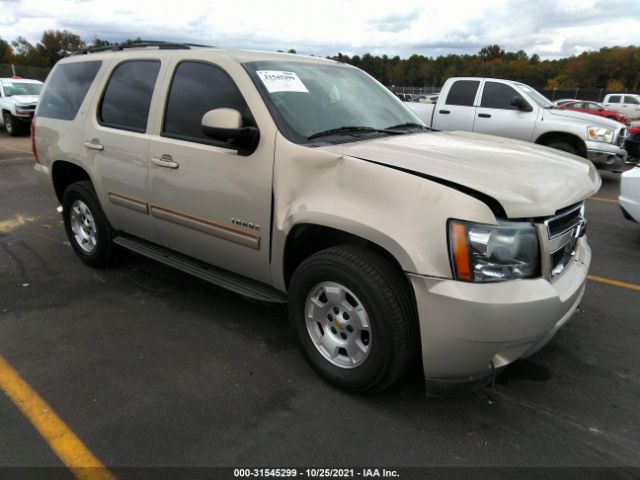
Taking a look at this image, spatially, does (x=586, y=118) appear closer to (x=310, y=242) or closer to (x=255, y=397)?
(x=310, y=242)

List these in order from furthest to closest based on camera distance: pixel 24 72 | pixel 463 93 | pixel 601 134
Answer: pixel 24 72
pixel 463 93
pixel 601 134

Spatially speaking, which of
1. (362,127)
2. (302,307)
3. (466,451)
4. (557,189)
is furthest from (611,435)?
(362,127)

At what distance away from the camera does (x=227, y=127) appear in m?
2.88

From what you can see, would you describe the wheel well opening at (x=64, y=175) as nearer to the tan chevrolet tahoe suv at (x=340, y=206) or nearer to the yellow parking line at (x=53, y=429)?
the tan chevrolet tahoe suv at (x=340, y=206)

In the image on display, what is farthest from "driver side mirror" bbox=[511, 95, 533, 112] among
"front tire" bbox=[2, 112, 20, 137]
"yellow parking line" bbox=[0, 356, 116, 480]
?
"front tire" bbox=[2, 112, 20, 137]

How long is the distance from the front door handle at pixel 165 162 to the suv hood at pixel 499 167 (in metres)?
1.21

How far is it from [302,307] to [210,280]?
2.83 feet

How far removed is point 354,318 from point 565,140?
8344 mm

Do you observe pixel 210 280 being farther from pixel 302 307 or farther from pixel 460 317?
pixel 460 317

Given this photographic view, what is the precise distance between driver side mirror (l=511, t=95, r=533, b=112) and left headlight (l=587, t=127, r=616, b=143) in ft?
3.72

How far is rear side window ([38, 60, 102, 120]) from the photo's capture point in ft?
14.8

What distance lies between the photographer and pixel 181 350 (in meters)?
3.39

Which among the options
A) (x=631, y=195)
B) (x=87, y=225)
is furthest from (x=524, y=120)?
(x=87, y=225)

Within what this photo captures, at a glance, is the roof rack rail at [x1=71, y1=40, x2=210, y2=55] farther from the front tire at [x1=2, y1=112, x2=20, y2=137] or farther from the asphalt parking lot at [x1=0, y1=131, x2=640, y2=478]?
the front tire at [x1=2, y1=112, x2=20, y2=137]
